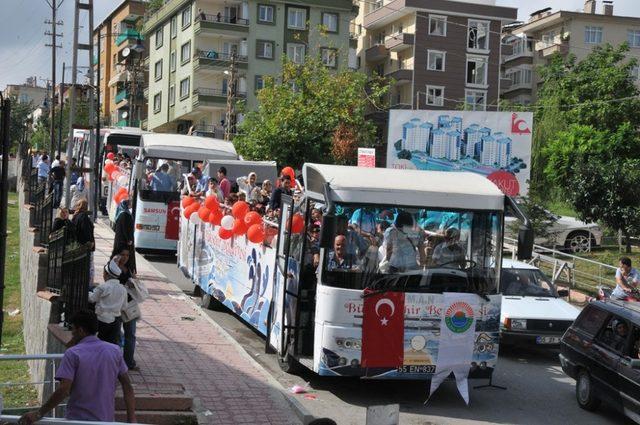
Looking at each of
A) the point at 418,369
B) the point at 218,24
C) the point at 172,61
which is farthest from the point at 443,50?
the point at 418,369

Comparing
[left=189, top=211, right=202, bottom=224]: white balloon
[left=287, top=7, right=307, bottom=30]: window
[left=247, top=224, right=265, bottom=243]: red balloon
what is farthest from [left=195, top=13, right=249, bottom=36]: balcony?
[left=247, top=224, right=265, bottom=243]: red balloon

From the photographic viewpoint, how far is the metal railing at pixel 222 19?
203 feet

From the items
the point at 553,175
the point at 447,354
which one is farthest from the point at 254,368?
the point at 553,175

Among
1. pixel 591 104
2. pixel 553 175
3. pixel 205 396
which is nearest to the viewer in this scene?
pixel 205 396

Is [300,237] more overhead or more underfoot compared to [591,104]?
more underfoot

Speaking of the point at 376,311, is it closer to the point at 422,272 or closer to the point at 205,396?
the point at 422,272

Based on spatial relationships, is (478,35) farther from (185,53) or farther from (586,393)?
(586,393)

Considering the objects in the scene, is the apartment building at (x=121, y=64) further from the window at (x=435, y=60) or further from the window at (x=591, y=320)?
the window at (x=591, y=320)

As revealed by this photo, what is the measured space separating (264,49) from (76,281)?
54460mm

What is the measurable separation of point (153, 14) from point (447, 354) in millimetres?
68445

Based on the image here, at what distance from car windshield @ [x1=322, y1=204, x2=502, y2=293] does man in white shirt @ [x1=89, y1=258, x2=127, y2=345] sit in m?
2.43

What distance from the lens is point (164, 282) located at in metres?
19.5

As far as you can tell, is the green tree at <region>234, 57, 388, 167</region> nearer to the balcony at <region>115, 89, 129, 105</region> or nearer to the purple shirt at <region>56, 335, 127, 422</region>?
the purple shirt at <region>56, 335, 127, 422</region>

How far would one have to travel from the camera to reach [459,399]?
1186 centimetres
